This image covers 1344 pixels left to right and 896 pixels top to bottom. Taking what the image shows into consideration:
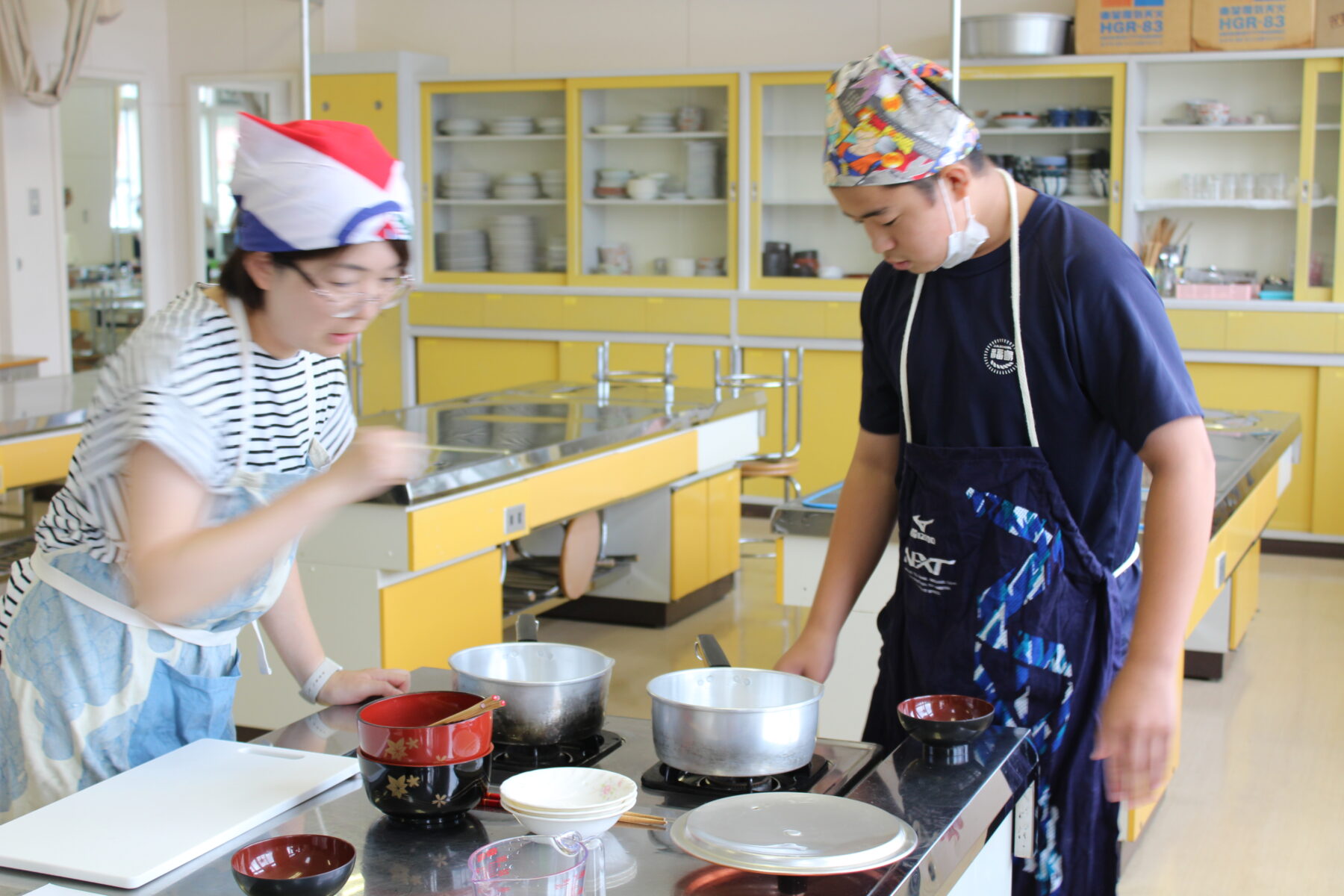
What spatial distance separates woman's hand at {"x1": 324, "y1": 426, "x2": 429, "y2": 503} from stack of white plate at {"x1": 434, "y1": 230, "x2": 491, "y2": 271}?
6.15m

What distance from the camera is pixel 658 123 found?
6781mm

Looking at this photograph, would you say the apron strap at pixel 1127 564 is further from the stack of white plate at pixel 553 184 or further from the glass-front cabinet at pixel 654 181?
the stack of white plate at pixel 553 184

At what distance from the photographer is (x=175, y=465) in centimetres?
125

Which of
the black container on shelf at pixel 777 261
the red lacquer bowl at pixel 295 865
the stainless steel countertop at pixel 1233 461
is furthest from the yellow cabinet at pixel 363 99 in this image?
the red lacquer bowl at pixel 295 865

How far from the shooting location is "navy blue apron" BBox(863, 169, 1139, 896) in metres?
1.59

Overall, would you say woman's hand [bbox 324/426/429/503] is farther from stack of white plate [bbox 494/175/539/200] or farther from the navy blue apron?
stack of white plate [bbox 494/175/539/200]

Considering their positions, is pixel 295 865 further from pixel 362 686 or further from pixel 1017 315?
pixel 1017 315

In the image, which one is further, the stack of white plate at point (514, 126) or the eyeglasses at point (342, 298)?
the stack of white plate at point (514, 126)

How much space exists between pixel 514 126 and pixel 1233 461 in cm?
444

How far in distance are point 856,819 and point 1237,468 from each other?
Answer: 8.79ft

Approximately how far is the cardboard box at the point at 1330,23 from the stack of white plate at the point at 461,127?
3.95 metres

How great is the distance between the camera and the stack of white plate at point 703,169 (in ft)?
22.1

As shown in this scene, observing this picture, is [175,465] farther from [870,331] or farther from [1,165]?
[1,165]

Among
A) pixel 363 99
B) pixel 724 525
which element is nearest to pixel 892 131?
pixel 724 525
